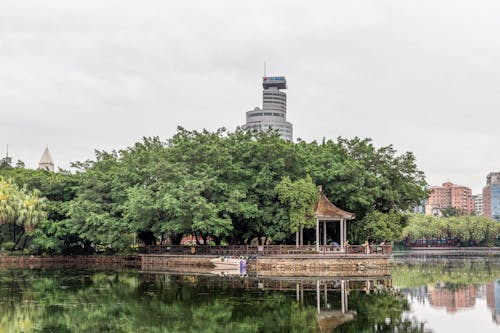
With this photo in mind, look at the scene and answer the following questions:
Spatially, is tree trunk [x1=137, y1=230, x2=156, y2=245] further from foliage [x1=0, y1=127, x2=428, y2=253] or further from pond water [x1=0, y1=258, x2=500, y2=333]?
pond water [x1=0, y1=258, x2=500, y2=333]

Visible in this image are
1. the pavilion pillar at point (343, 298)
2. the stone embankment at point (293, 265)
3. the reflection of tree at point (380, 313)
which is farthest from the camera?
the stone embankment at point (293, 265)

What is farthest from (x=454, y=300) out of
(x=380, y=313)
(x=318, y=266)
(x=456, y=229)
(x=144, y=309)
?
(x=456, y=229)

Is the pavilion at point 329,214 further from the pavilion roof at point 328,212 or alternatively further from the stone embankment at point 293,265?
the stone embankment at point 293,265

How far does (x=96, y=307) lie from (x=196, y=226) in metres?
20.3

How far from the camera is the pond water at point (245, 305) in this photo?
21406 mm

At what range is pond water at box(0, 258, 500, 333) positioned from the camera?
21406 mm

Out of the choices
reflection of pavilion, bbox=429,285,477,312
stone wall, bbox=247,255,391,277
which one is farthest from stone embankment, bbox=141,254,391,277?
reflection of pavilion, bbox=429,285,477,312

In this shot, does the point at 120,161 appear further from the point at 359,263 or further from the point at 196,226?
the point at 359,263

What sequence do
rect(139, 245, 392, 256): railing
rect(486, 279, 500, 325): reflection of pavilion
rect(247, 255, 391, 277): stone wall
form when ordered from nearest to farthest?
rect(486, 279, 500, 325): reflection of pavilion → rect(247, 255, 391, 277): stone wall → rect(139, 245, 392, 256): railing

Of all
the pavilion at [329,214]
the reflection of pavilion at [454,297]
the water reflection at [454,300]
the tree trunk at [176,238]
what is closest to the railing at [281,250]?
the pavilion at [329,214]

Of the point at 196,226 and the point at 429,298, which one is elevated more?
the point at 196,226

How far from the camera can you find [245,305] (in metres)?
25.9

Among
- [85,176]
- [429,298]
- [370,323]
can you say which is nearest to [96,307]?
[370,323]

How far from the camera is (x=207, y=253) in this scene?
5000 centimetres
